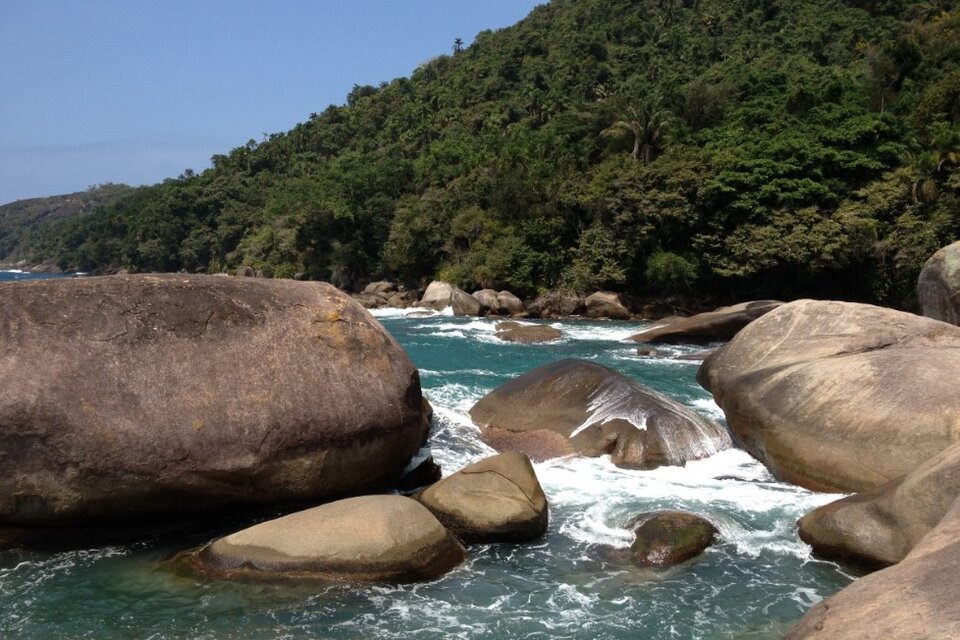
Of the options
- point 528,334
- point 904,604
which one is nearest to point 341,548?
point 904,604

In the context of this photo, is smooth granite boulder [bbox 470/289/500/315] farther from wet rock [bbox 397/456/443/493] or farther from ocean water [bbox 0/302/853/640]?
ocean water [bbox 0/302/853/640]

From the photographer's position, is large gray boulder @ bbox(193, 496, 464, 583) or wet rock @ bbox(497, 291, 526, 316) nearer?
A: large gray boulder @ bbox(193, 496, 464, 583)

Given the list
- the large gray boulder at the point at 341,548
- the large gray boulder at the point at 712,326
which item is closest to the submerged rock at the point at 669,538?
the large gray boulder at the point at 341,548

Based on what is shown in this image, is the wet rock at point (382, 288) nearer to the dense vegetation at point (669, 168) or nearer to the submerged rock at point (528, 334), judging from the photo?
the dense vegetation at point (669, 168)

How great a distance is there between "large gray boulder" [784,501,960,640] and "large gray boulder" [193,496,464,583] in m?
4.10

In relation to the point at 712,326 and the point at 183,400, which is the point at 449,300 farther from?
the point at 183,400

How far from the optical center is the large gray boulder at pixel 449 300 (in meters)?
39.2

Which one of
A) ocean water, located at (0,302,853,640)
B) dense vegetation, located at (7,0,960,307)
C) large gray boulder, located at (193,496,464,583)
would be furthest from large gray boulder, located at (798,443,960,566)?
dense vegetation, located at (7,0,960,307)

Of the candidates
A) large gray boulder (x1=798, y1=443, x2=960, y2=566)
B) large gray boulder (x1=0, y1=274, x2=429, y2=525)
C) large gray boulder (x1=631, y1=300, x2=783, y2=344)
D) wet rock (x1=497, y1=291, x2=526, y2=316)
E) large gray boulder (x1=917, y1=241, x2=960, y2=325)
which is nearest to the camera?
large gray boulder (x1=798, y1=443, x2=960, y2=566)

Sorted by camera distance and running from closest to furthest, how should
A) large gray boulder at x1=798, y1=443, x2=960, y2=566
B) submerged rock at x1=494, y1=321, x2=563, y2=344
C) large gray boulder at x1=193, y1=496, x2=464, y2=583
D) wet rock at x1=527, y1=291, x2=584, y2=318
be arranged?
large gray boulder at x1=798, y1=443, x2=960, y2=566
large gray boulder at x1=193, y1=496, x2=464, y2=583
submerged rock at x1=494, y1=321, x2=563, y2=344
wet rock at x1=527, y1=291, x2=584, y2=318

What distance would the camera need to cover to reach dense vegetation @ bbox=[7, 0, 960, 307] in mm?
35969

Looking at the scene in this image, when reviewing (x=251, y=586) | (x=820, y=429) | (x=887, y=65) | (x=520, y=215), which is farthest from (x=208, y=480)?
(x=887, y=65)

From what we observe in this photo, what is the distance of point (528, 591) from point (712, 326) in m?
18.2

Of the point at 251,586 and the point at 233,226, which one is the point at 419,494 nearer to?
the point at 251,586
